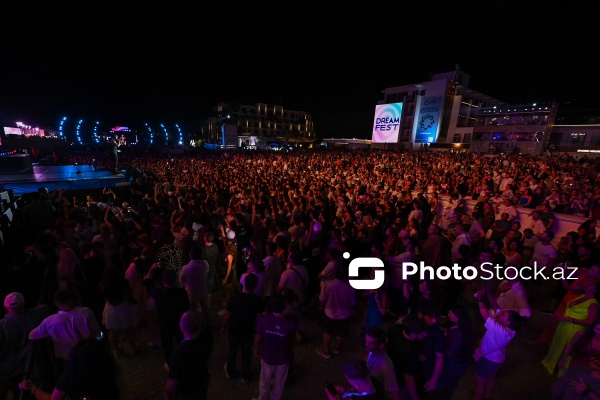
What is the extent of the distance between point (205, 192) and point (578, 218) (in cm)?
1125

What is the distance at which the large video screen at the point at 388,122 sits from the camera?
4034 cm

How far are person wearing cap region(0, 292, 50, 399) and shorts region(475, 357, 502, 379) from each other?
15.7ft

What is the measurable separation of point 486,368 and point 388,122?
140ft

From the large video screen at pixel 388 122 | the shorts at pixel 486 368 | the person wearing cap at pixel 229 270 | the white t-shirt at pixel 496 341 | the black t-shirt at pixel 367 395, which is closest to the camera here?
the black t-shirt at pixel 367 395

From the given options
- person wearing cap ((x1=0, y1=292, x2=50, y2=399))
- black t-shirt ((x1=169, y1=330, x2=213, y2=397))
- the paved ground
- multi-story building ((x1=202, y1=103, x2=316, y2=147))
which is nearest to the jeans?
the paved ground

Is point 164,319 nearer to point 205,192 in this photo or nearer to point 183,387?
point 183,387

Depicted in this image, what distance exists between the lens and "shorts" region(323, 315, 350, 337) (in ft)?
11.8

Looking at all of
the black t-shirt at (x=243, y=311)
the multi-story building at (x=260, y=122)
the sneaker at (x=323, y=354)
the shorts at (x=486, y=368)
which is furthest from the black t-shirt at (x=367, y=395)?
the multi-story building at (x=260, y=122)

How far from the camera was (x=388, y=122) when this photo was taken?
4141 cm

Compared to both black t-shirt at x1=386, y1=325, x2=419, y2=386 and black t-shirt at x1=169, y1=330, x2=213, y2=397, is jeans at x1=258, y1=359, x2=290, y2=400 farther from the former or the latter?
black t-shirt at x1=386, y1=325, x2=419, y2=386

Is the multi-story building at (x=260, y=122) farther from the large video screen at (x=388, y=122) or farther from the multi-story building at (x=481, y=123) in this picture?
the multi-story building at (x=481, y=123)

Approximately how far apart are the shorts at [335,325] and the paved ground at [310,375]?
426 mm

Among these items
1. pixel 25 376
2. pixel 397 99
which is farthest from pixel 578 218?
pixel 397 99

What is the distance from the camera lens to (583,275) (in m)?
3.49
